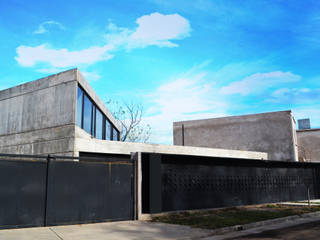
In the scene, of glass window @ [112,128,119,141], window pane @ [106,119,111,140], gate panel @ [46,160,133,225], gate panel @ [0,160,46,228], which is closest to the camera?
gate panel @ [0,160,46,228]

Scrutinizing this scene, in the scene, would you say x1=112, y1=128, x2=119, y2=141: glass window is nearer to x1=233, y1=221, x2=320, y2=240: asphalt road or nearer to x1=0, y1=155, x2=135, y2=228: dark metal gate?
x1=0, y1=155, x2=135, y2=228: dark metal gate

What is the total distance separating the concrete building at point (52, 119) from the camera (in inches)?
673

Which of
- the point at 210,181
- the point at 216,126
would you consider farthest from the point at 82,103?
the point at 216,126

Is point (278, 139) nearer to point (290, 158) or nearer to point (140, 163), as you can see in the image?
point (290, 158)

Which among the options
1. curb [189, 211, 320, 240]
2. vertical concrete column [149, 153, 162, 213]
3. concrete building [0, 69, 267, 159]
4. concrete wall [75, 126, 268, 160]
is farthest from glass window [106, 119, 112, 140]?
curb [189, 211, 320, 240]

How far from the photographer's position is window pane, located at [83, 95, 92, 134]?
19.8 metres

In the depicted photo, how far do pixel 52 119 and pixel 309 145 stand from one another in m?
39.5

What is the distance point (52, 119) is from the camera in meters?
17.8

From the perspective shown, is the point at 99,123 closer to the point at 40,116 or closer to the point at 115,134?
the point at 40,116

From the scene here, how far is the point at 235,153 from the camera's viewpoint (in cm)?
2950

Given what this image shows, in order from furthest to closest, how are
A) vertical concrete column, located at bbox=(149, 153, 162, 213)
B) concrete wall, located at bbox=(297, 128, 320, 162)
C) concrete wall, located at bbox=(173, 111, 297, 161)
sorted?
concrete wall, located at bbox=(297, 128, 320, 162), concrete wall, located at bbox=(173, 111, 297, 161), vertical concrete column, located at bbox=(149, 153, 162, 213)

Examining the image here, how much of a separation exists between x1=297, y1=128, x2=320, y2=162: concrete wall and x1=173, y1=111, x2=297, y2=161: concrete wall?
662 cm

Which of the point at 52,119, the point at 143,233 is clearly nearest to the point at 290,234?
the point at 143,233

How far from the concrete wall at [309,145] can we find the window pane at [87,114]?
33.4 metres
